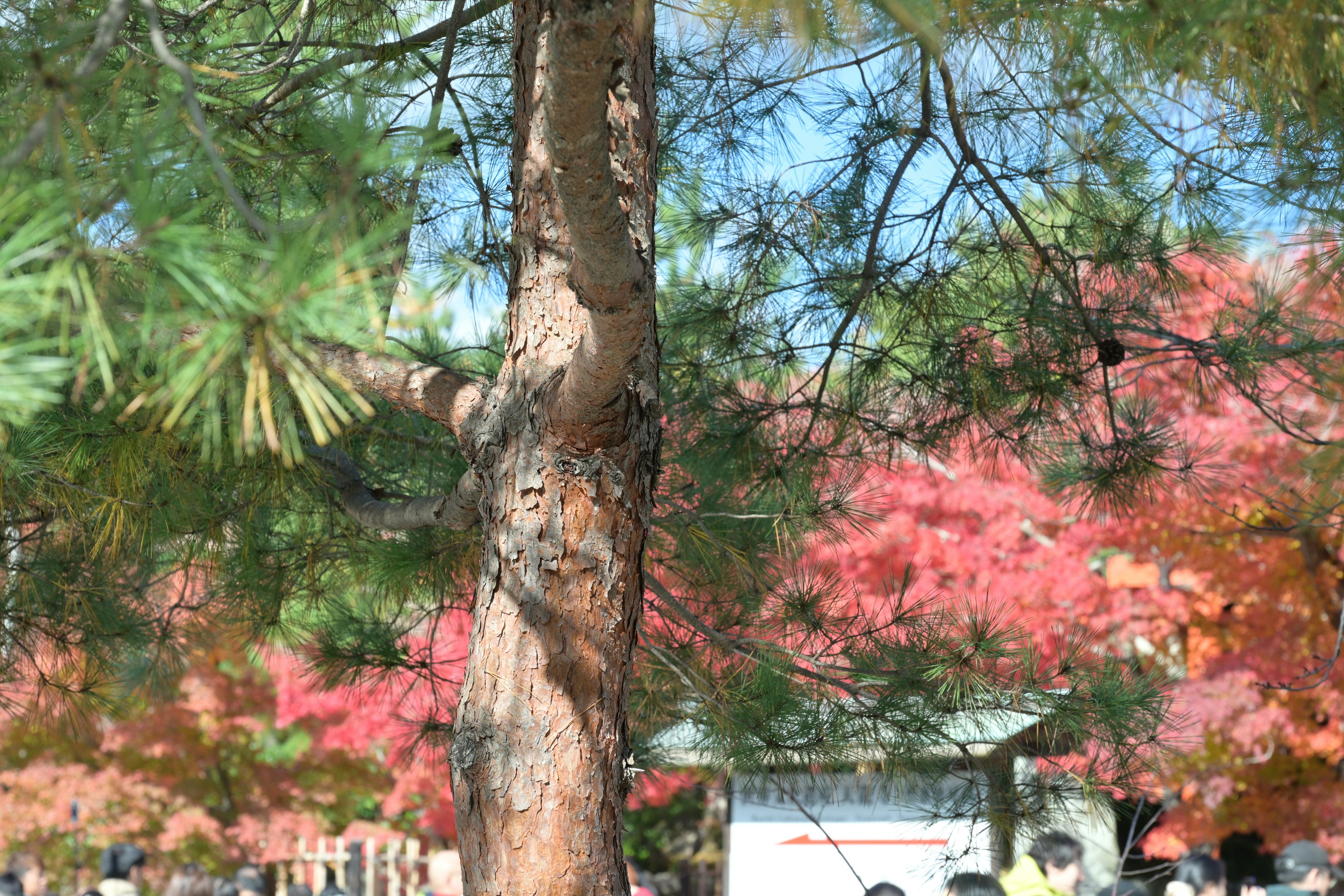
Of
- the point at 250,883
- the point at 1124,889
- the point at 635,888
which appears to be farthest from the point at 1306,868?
the point at 250,883

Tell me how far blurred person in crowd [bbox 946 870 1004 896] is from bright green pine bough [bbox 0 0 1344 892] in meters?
0.35

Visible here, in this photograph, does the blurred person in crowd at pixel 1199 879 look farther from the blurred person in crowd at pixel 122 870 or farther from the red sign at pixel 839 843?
the blurred person in crowd at pixel 122 870

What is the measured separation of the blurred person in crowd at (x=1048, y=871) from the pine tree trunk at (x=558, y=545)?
173 cm

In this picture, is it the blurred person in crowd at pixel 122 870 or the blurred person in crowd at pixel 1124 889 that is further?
the blurred person in crowd at pixel 122 870

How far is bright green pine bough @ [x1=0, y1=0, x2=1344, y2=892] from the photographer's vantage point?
0.96m

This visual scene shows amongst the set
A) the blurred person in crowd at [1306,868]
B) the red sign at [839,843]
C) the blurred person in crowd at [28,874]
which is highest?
the red sign at [839,843]

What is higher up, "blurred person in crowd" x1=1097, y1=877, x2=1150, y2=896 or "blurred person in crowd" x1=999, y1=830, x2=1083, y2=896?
"blurred person in crowd" x1=999, y1=830, x2=1083, y2=896

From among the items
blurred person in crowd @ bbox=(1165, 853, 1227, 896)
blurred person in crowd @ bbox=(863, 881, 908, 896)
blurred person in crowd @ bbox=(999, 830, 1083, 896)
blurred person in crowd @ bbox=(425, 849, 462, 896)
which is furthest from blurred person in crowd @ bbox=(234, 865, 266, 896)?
blurred person in crowd @ bbox=(1165, 853, 1227, 896)

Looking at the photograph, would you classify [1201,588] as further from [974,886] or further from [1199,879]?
[974,886]

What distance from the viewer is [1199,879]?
387 cm

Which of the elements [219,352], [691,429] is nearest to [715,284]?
[691,429]

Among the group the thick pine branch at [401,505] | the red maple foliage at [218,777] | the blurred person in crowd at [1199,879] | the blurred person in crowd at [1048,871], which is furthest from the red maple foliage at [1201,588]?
the red maple foliage at [218,777]

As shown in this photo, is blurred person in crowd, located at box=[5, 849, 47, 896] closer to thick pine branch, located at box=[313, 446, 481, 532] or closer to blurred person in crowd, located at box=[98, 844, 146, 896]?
blurred person in crowd, located at box=[98, 844, 146, 896]

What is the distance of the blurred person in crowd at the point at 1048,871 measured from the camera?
9.51 ft
